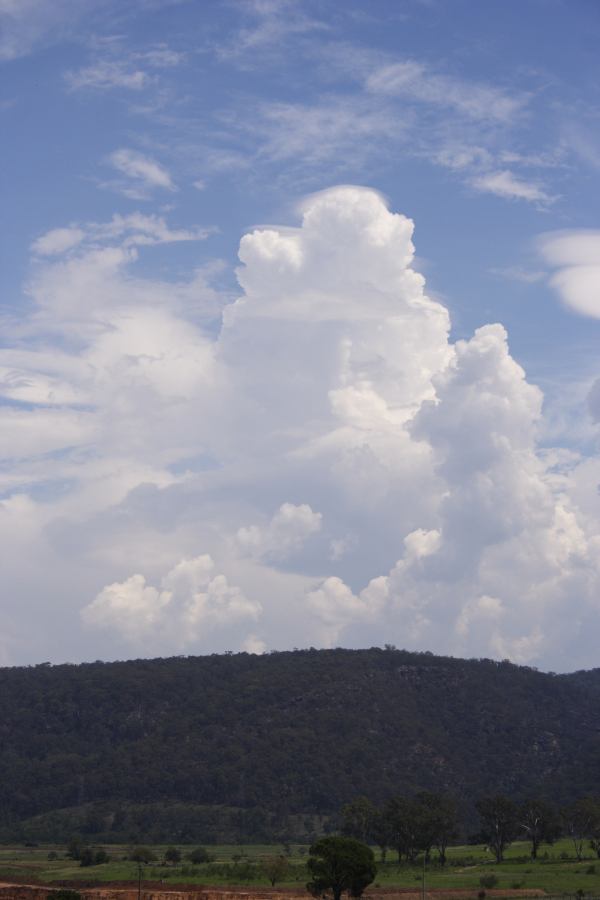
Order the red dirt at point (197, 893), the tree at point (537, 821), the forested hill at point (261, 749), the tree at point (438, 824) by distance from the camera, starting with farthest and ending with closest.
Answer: the forested hill at point (261, 749) < the tree at point (537, 821) < the tree at point (438, 824) < the red dirt at point (197, 893)

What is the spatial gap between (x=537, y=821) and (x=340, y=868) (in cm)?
5090

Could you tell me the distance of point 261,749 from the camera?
169 metres

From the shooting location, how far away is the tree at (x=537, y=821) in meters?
109

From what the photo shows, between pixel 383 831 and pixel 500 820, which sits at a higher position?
pixel 500 820

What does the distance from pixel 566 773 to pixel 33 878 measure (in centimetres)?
10405

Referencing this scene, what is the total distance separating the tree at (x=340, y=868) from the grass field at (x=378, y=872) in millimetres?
11473

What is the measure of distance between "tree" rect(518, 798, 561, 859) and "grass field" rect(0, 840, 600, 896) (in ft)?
6.67

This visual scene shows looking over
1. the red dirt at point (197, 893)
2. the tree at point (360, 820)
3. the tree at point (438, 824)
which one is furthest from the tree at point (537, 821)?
the red dirt at point (197, 893)

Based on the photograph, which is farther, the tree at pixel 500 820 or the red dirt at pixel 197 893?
the tree at pixel 500 820

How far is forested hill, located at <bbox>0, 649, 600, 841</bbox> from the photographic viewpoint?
154 metres

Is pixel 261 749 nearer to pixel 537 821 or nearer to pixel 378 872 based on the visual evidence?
pixel 537 821

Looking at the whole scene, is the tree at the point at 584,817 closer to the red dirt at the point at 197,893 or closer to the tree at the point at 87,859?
the red dirt at the point at 197,893

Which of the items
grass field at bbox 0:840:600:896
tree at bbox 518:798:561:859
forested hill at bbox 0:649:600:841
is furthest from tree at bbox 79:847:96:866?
tree at bbox 518:798:561:859

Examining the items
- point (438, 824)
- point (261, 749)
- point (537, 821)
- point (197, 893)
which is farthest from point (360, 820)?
point (261, 749)
